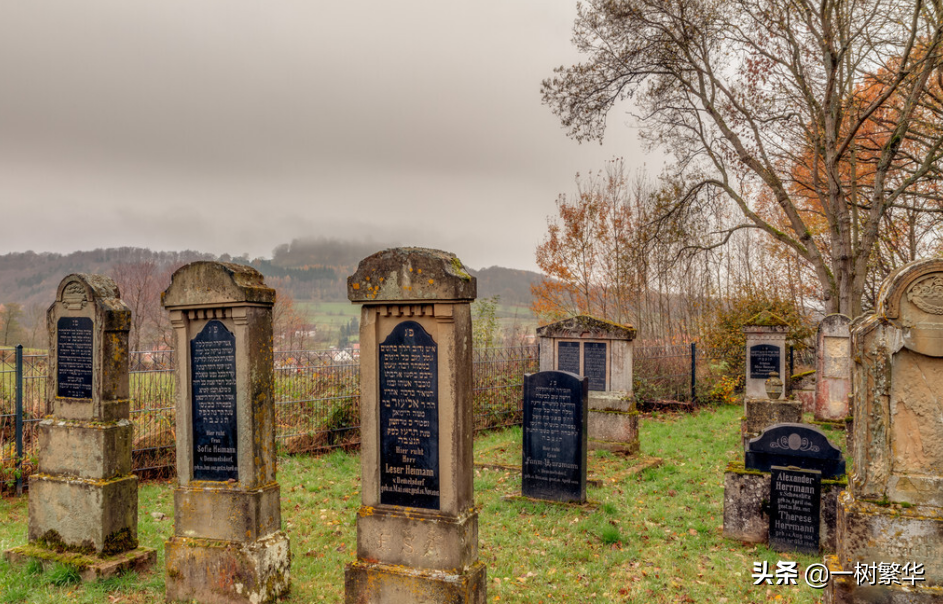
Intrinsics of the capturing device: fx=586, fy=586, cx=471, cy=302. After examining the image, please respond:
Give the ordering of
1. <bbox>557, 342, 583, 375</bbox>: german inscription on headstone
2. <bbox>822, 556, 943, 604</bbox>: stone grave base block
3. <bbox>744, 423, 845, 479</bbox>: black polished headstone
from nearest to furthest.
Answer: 1. <bbox>822, 556, 943, 604</bbox>: stone grave base block
2. <bbox>744, 423, 845, 479</bbox>: black polished headstone
3. <bbox>557, 342, 583, 375</bbox>: german inscription on headstone

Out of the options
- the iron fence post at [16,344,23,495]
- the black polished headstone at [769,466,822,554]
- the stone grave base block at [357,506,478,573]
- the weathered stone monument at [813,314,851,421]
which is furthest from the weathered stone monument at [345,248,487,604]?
the weathered stone monument at [813,314,851,421]

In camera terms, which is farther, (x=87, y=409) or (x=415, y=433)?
(x=87, y=409)

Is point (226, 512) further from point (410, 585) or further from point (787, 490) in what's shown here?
point (787, 490)

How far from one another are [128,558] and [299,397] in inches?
221

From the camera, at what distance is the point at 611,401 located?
11172 millimetres

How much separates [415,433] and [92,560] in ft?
11.3

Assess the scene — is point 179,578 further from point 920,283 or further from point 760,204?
A: point 760,204

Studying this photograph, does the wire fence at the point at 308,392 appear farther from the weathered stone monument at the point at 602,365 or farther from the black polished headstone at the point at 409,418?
the black polished headstone at the point at 409,418

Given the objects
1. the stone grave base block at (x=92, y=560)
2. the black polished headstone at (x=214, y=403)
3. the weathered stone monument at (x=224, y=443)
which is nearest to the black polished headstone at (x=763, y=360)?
the weathered stone monument at (x=224, y=443)

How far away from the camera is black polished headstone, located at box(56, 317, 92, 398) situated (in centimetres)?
569

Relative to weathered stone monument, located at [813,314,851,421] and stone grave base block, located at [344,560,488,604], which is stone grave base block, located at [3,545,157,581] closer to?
stone grave base block, located at [344,560,488,604]

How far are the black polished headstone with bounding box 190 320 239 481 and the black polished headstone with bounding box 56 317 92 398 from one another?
4.42ft

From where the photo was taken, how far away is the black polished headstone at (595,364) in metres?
11.4

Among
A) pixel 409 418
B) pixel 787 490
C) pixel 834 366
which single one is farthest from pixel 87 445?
pixel 834 366
